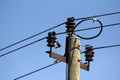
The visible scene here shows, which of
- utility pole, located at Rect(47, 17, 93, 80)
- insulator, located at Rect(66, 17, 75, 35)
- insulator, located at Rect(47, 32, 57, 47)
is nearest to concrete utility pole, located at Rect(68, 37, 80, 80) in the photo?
utility pole, located at Rect(47, 17, 93, 80)

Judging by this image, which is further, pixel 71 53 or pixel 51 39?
pixel 51 39

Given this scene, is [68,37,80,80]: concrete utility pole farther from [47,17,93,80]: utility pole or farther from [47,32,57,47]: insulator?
[47,32,57,47]: insulator

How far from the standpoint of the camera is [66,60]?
8.93 meters

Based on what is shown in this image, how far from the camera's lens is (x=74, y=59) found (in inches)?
344

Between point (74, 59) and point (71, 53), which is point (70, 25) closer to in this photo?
point (71, 53)

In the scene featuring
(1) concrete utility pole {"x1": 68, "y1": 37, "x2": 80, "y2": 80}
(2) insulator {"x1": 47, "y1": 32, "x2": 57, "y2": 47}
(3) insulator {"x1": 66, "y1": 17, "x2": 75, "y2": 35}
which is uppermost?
(3) insulator {"x1": 66, "y1": 17, "x2": 75, "y2": 35}

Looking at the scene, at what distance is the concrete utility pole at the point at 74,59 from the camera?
8523mm

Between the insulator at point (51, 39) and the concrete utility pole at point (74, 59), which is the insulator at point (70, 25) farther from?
the insulator at point (51, 39)

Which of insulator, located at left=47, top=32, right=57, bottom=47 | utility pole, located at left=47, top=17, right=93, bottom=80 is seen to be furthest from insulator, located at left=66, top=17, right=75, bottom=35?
insulator, located at left=47, top=32, right=57, bottom=47

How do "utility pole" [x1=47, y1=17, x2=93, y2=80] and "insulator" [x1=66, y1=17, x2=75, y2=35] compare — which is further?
"insulator" [x1=66, y1=17, x2=75, y2=35]

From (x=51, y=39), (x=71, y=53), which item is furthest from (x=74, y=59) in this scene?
(x=51, y=39)

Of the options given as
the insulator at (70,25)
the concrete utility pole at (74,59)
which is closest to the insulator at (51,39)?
the insulator at (70,25)

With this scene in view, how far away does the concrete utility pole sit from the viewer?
852 cm

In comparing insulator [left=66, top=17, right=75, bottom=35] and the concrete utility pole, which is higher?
insulator [left=66, top=17, right=75, bottom=35]
